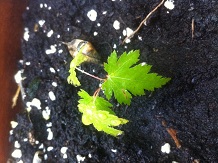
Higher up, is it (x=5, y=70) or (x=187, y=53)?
(x=5, y=70)

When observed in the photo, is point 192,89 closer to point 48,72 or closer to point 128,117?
point 128,117

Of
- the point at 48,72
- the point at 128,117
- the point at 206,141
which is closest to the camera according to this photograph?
the point at 206,141

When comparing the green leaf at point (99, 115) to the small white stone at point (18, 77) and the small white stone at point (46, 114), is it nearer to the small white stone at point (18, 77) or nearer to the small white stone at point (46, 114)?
the small white stone at point (46, 114)

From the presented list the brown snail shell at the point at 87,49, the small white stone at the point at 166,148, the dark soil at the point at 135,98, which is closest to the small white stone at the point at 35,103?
the dark soil at the point at 135,98

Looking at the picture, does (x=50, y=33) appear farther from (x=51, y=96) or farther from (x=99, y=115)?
(x=99, y=115)

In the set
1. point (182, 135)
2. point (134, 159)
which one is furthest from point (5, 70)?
point (182, 135)

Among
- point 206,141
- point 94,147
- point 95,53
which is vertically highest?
point 95,53

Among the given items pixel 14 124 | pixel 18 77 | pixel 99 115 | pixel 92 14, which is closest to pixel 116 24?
pixel 92 14
